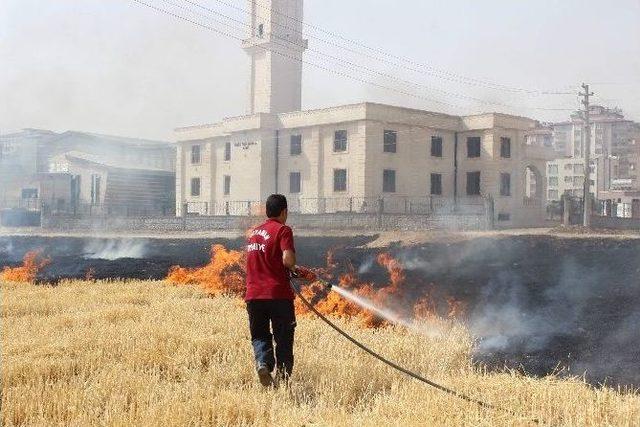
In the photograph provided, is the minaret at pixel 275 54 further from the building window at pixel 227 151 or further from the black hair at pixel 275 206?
the black hair at pixel 275 206

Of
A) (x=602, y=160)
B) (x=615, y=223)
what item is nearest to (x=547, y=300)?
(x=615, y=223)

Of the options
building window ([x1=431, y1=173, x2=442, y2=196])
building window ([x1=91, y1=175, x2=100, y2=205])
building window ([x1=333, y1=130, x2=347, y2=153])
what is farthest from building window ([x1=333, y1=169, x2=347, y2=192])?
building window ([x1=91, y1=175, x2=100, y2=205])

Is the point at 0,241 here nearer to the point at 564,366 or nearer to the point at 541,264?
the point at 541,264

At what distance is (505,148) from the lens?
1929 inches

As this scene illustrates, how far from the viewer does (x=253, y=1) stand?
5131 centimetres

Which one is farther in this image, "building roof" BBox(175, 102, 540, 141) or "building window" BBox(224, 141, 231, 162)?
"building window" BBox(224, 141, 231, 162)

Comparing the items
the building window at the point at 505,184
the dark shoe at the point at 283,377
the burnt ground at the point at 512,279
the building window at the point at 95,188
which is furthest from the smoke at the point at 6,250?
the building window at the point at 505,184

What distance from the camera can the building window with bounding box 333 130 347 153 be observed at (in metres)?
46.0

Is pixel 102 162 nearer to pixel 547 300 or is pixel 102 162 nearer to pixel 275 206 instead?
pixel 547 300

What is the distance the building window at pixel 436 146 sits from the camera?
48031 millimetres

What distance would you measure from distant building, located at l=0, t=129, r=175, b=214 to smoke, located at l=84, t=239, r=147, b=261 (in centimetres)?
1131

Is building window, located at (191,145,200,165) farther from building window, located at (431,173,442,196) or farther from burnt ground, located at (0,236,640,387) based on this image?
building window, located at (431,173,442,196)

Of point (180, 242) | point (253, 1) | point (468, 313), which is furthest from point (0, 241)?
point (468, 313)

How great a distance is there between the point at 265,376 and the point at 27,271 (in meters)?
16.3
